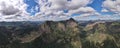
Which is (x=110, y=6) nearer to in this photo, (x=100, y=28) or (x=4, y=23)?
(x=100, y=28)

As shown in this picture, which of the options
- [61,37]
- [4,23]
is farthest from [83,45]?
[4,23]

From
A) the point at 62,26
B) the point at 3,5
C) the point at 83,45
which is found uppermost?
the point at 3,5

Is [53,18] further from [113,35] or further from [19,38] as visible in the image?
[113,35]

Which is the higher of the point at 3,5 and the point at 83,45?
the point at 3,5

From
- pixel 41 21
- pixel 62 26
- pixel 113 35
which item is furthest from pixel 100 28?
pixel 41 21

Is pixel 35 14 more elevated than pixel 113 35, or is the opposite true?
pixel 35 14

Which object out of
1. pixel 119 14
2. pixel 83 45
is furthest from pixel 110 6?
pixel 83 45
